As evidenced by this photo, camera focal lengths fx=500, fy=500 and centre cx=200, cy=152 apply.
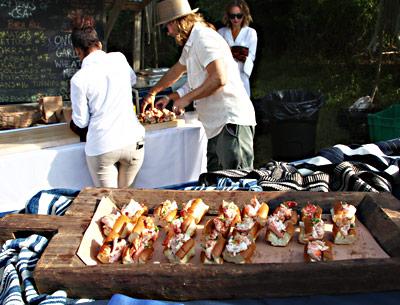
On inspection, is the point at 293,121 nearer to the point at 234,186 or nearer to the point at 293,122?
the point at 293,122

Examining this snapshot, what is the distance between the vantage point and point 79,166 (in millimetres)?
3172

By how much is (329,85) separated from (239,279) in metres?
8.45

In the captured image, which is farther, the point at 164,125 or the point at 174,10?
the point at 164,125

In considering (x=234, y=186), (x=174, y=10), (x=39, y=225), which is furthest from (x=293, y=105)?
(x=39, y=225)

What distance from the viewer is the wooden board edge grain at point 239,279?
136 cm

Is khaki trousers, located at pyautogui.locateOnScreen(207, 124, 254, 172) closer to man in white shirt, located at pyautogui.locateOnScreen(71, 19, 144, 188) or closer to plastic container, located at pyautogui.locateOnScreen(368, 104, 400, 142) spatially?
man in white shirt, located at pyautogui.locateOnScreen(71, 19, 144, 188)

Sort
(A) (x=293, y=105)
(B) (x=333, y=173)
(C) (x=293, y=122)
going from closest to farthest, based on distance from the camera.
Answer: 1. (B) (x=333, y=173)
2. (A) (x=293, y=105)
3. (C) (x=293, y=122)

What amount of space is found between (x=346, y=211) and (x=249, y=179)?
0.55 meters

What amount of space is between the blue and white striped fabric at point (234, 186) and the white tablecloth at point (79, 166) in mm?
1248

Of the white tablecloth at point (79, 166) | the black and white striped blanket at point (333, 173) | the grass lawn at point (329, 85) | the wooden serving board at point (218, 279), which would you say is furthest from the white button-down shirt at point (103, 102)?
the grass lawn at point (329, 85)

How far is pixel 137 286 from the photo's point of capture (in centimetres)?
137

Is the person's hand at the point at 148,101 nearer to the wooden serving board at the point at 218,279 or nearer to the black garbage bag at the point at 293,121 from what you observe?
the black garbage bag at the point at 293,121

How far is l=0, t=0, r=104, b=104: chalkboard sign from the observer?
425cm

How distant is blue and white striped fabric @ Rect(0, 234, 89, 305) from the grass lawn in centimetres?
392
